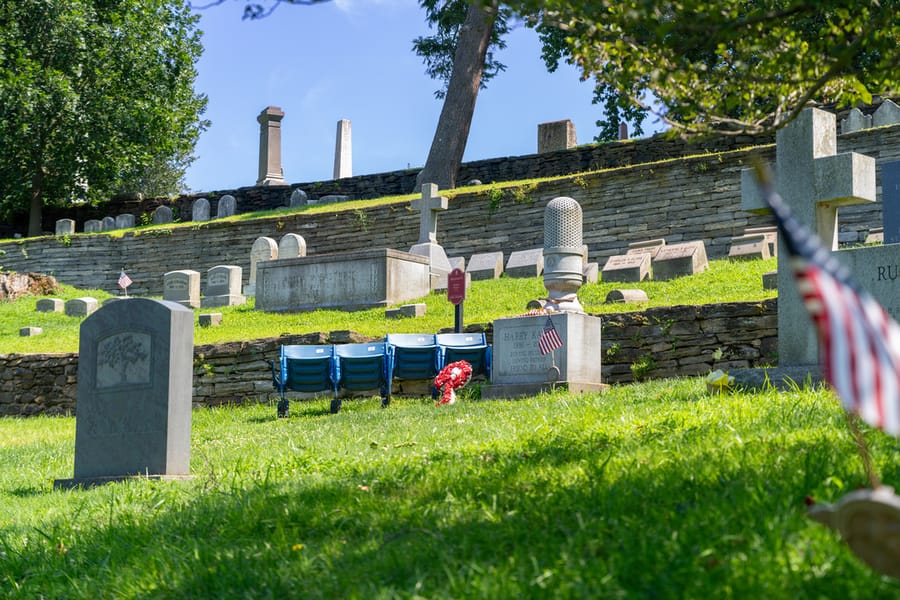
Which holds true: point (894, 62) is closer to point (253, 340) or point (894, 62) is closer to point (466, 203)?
point (253, 340)

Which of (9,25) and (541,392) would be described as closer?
(541,392)

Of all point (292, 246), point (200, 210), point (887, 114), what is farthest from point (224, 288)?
point (887, 114)

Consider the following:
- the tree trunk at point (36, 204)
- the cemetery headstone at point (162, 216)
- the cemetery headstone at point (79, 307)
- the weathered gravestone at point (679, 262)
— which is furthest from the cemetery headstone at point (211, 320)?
the tree trunk at point (36, 204)

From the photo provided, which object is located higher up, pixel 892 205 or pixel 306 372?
pixel 892 205

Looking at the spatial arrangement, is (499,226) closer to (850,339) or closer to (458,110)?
(458,110)

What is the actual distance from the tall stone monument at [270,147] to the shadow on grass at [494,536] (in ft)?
118

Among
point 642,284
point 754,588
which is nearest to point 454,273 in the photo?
point 642,284

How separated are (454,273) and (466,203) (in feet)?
42.7

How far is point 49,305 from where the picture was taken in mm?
24141

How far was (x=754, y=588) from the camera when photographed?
2926mm

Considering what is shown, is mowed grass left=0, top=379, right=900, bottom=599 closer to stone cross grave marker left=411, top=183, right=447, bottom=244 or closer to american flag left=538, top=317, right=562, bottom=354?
american flag left=538, top=317, right=562, bottom=354

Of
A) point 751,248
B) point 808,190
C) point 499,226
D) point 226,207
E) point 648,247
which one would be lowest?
point 808,190

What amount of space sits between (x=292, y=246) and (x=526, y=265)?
708 cm

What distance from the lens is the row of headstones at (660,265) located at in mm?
18547
